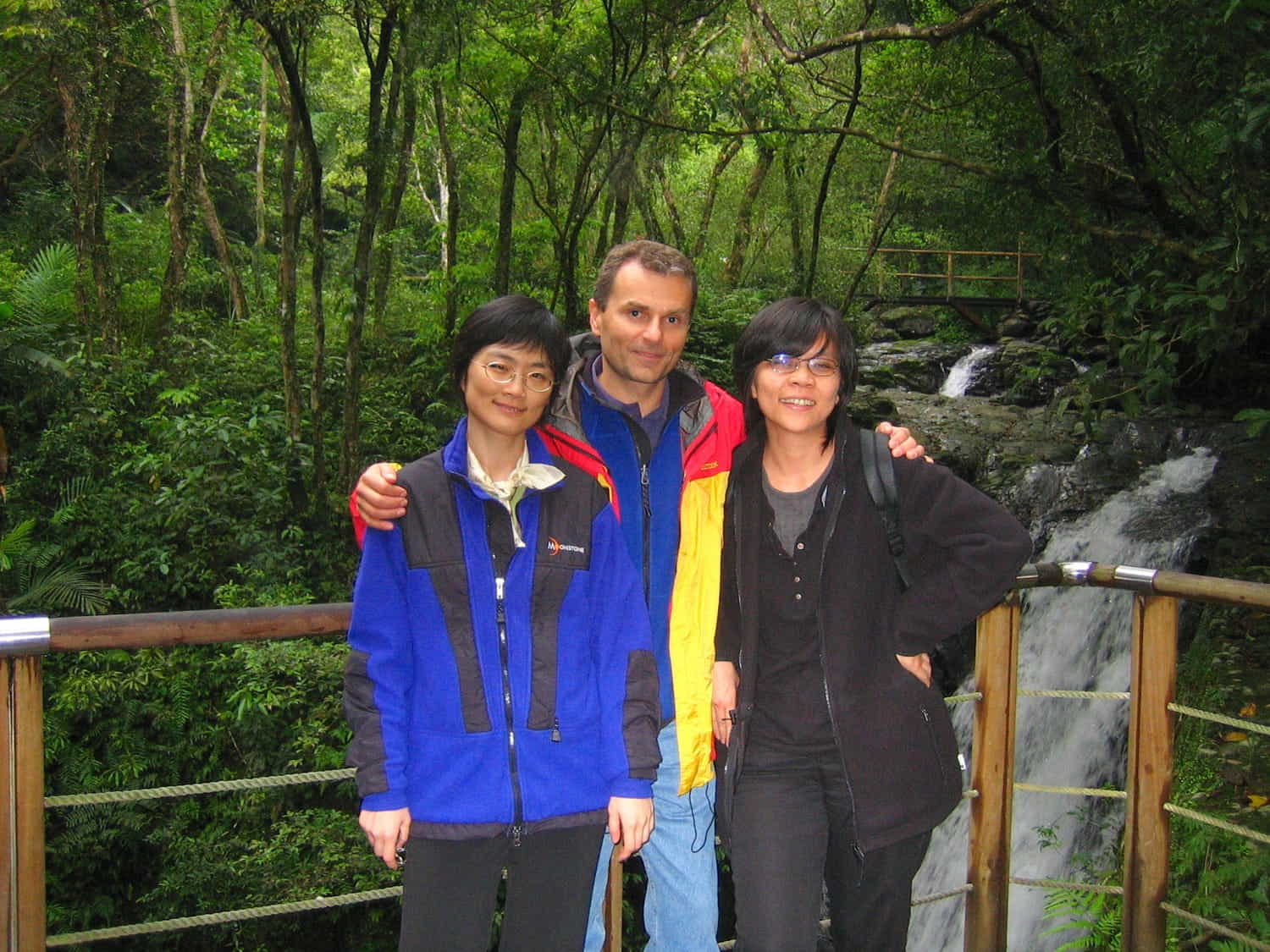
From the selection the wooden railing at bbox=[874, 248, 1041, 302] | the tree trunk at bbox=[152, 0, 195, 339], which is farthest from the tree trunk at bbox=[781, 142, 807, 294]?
the tree trunk at bbox=[152, 0, 195, 339]

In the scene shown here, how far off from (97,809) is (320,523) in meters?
3.35

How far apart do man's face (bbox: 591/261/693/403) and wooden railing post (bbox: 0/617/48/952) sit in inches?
52.2

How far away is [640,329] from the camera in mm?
2391

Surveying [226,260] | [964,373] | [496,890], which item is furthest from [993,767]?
[964,373]

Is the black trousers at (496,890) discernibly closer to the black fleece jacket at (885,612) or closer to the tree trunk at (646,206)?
the black fleece jacket at (885,612)

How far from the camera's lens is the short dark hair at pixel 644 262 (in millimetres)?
2416

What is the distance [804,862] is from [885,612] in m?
0.57

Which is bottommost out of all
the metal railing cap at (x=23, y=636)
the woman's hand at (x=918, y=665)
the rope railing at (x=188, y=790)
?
the rope railing at (x=188, y=790)

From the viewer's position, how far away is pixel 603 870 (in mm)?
2328

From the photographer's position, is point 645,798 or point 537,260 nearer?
point 645,798

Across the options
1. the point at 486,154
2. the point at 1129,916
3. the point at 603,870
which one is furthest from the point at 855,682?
the point at 486,154

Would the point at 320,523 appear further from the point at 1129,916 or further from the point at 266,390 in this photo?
the point at 1129,916

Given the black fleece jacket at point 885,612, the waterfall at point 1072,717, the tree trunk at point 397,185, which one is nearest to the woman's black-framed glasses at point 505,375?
the black fleece jacket at point 885,612

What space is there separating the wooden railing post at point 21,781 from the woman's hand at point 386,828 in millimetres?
684
